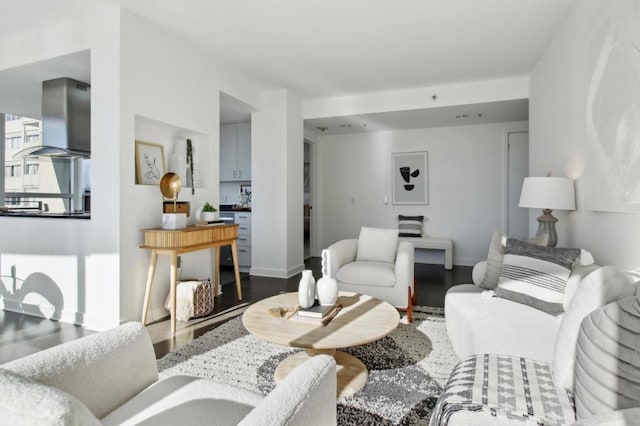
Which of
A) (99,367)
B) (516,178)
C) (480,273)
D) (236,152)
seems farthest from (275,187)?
(99,367)

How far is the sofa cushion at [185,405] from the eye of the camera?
3.49ft

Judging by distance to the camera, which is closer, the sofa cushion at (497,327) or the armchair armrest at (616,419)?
the armchair armrest at (616,419)

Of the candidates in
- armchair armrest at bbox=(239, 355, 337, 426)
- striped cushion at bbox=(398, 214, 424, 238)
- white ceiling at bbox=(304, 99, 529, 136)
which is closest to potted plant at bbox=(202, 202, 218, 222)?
white ceiling at bbox=(304, 99, 529, 136)

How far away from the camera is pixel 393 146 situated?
6.55 meters

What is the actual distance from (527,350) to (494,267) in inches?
42.4

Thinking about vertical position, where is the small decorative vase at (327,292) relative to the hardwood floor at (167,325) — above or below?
above

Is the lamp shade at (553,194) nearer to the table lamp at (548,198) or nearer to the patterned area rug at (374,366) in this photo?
the table lamp at (548,198)

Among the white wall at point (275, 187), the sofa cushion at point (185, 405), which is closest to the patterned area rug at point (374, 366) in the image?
the sofa cushion at point (185, 405)

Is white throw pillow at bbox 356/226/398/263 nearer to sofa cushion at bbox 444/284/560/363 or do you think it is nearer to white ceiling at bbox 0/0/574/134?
sofa cushion at bbox 444/284/560/363

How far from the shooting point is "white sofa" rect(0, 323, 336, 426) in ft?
3.00

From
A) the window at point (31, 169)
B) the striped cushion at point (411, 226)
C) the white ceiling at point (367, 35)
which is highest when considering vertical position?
the white ceiling at point (367, 35)

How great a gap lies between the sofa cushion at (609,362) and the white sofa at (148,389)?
2.69ft

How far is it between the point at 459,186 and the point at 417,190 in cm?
71

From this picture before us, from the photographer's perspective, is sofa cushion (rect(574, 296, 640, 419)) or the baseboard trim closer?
sofa cushion (rect(574, 296, 640, 419))
